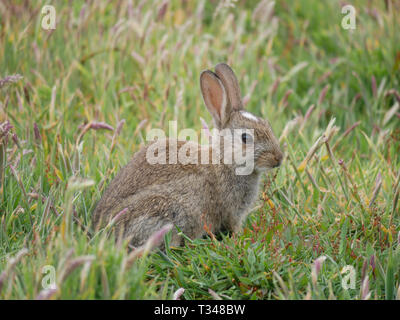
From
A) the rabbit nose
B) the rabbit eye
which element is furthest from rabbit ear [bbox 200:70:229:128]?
the rabbit nose

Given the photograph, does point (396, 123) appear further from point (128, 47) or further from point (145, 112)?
point (128, 47)

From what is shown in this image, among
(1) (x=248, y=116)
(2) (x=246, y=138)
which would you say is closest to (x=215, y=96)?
(1) (x=248, y=116)

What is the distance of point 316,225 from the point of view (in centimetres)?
433

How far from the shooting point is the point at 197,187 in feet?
14.5

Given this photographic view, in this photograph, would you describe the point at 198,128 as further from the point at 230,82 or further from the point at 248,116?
the point at 248,116

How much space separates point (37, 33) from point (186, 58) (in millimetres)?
1880

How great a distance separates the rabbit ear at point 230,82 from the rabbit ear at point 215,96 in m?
0.06

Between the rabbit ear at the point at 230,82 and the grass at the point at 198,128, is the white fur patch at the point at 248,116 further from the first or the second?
the grass at the point at 198,128

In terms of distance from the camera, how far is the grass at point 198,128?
3.44m

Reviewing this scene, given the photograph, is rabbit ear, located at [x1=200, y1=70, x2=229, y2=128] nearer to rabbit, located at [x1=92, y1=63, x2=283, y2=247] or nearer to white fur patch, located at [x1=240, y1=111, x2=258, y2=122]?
rabbit, located at [x1=92, y1=63, x2=283, y2=247]

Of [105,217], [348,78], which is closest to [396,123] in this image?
[348,78]

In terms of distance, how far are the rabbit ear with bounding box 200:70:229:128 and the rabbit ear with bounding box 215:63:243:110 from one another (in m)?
0.06
